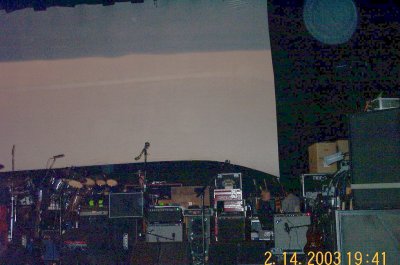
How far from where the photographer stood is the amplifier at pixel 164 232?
6.99 metres

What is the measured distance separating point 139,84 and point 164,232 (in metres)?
2.61

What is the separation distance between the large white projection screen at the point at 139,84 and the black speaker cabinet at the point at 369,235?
445 centimetres

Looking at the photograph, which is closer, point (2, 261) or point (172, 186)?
point (2, 261)

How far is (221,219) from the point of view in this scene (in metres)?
6.95

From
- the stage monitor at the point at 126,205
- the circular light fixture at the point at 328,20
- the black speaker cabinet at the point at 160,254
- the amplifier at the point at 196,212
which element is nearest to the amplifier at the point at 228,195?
the amplifier at the point at 196,212

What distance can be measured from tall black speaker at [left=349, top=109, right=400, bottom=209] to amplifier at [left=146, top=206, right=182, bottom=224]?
381 centimetres

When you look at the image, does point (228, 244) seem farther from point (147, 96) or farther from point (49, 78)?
point (49, 78)

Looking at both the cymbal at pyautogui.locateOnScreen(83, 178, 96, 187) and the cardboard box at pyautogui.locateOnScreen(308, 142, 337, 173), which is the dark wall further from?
the cymbal at pyautogui.locateOnScreen(83, 178, 96, 187)

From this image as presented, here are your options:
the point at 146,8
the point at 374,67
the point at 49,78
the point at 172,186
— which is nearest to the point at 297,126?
the point at 374,67

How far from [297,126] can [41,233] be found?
4.26m

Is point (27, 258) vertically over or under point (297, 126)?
under

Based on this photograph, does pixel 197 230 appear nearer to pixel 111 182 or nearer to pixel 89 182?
pixel 111 182

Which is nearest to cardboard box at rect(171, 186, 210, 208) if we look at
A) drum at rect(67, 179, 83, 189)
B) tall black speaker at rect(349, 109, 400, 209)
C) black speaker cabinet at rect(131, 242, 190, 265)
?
drum at rect(67, 179, 83, 189)

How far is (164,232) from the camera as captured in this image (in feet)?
23.1
